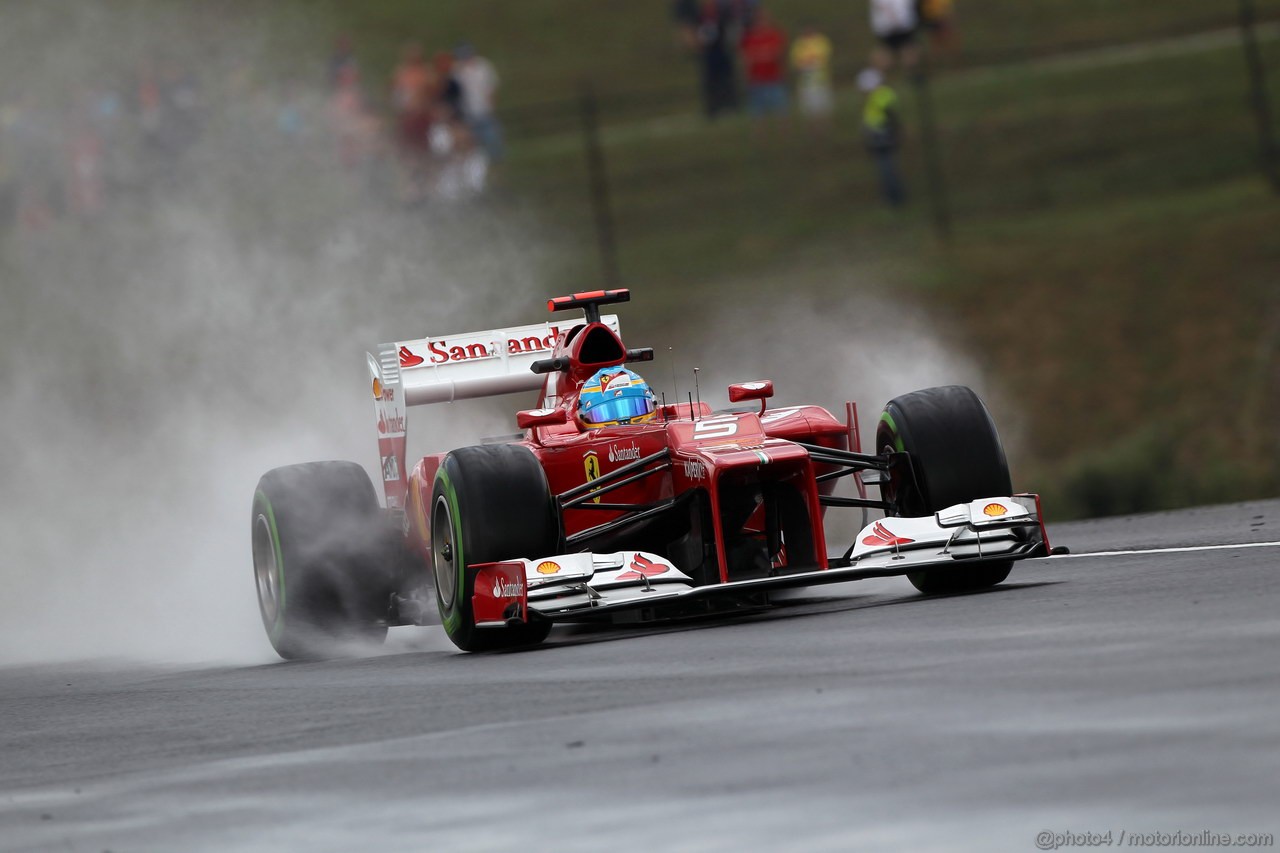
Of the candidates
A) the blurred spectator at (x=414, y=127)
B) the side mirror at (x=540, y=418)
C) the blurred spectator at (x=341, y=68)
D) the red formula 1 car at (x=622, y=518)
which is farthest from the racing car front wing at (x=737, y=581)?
the blurred spectator at (x=341, y=68)

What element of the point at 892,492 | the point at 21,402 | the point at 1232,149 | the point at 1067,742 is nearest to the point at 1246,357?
the point at 1232,149

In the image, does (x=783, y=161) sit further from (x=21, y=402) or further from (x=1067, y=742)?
(x=1067, y=742)

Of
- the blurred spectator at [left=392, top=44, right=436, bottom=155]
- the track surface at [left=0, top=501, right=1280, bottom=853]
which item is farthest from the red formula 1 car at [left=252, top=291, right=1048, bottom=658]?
the blurred spectator at [left=392, top=44, right=436, bottom=155]

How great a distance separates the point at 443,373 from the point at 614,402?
2112 mm

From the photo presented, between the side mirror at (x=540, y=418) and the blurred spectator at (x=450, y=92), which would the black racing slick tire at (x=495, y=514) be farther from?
the blurred spectator at (x=450, y=92)

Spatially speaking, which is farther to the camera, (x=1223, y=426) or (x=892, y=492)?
(x=1223, y=426)

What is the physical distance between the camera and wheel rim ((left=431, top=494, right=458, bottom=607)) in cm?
1241

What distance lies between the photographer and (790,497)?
12273 mm

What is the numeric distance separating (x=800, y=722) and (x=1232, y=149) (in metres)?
26.2

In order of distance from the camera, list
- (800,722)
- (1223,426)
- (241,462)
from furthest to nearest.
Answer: (1223,426) < (241,462) < (800,722)

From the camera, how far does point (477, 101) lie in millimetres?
35844

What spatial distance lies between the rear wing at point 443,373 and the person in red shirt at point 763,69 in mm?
21937

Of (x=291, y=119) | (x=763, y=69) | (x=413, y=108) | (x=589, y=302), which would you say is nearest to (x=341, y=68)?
(x=413, y=108)

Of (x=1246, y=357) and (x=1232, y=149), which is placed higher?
(x=1232, y=149)
